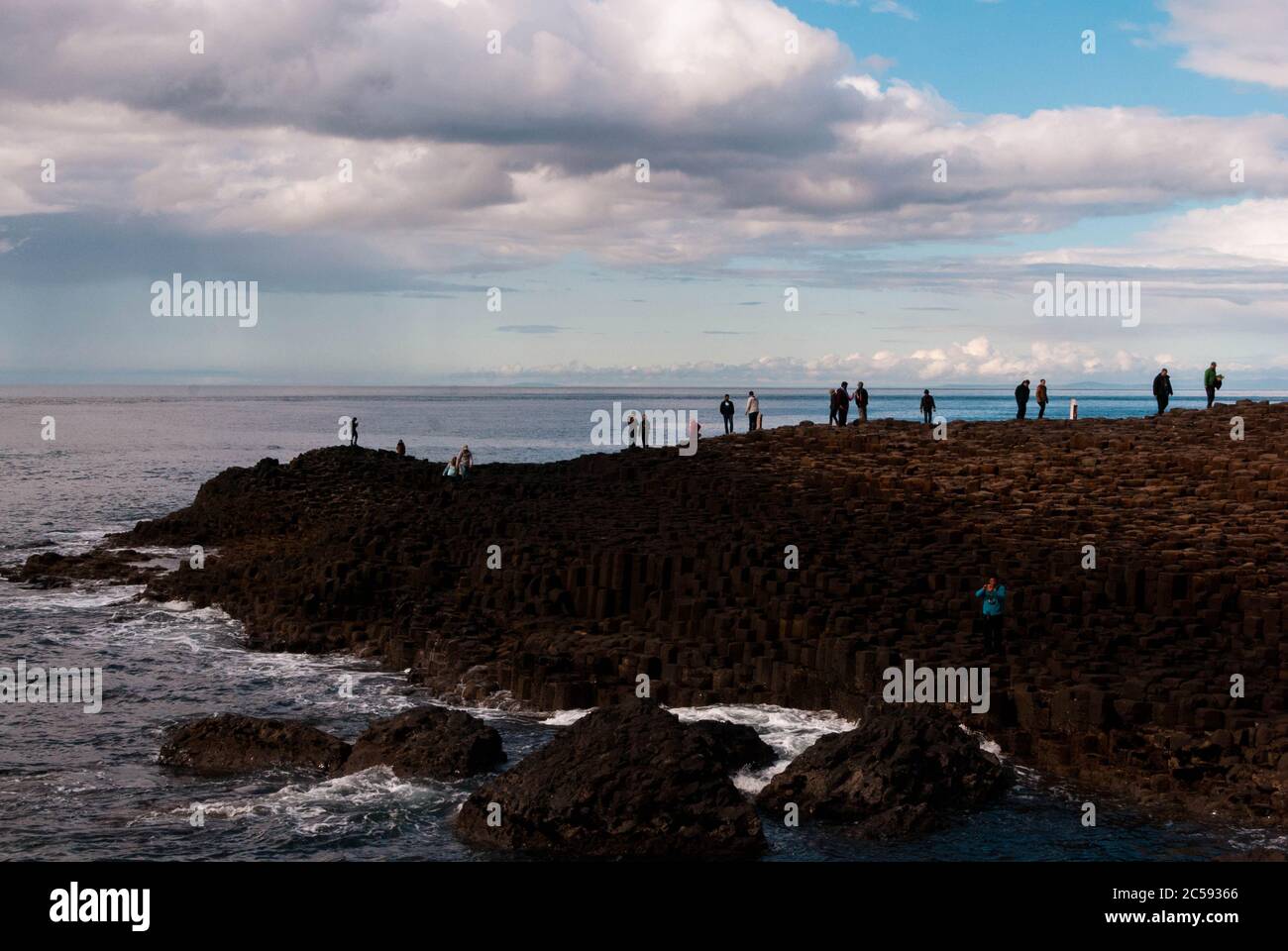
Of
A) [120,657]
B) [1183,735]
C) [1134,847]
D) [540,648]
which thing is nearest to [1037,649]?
[1183,735]

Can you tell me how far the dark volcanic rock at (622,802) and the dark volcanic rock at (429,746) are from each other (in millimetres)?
1900

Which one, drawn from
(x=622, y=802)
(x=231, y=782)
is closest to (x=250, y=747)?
(x=231, y=782)

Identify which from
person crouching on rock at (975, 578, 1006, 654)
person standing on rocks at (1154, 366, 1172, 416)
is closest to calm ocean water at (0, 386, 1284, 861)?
person crouching on rock at (975, 578, 1006, 654)

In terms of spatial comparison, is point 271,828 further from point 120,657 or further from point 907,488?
point 907,488

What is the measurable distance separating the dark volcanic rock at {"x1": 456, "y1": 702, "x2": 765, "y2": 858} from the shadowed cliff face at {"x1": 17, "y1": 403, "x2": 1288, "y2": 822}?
5403 millimetres

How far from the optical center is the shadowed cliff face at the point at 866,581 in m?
18.0

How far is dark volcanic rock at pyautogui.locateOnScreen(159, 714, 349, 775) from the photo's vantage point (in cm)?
1805

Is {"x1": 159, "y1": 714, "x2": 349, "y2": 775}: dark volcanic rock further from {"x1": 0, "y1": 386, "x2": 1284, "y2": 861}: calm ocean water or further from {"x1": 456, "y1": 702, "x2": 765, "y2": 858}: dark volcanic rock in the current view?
{"x1": 456, "y1": 702, "x2": 765, "y2": 858}: dark volcanic rock

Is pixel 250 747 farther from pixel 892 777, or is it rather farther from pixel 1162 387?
pixel 1162 387

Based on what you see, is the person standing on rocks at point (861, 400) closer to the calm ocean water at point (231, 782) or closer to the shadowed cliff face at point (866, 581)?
the shadowed cliff face at point (866, 581)

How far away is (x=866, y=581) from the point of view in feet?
79.9
